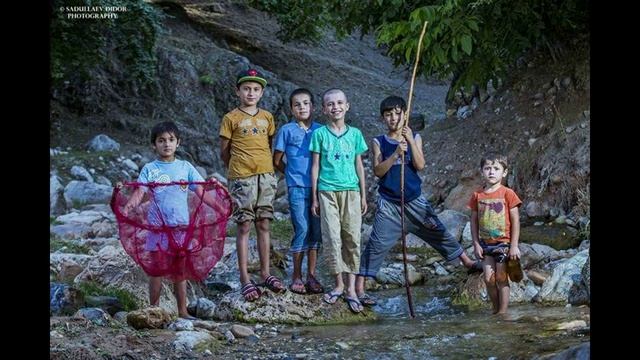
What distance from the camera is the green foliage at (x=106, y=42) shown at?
5637mm

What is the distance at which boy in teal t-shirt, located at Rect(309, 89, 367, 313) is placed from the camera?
140 inches

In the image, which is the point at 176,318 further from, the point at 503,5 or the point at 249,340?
the point at 503,5

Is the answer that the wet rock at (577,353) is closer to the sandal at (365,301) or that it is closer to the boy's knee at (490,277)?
the boy's knee at (490,277)

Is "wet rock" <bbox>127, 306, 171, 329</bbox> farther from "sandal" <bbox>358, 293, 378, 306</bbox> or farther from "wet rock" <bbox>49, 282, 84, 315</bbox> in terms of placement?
"sandal" <bbox>358, 293, 378, 306</bbox>

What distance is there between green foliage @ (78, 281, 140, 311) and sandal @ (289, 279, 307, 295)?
26.7 inches

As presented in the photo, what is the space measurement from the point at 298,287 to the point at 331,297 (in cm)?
15

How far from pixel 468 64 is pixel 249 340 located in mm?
3092

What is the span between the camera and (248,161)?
360 cm

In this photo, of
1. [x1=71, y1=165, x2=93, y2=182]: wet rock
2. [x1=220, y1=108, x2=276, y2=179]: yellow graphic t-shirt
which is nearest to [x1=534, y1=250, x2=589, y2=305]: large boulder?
[x1=220, y1=108, x2=276, y2=179]: yellow graphic t-shirt

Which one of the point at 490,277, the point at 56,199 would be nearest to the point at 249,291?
the point at 490,277

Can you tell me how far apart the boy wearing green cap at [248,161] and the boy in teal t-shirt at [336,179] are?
0.68 feet

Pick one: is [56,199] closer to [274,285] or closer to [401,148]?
[274,285]

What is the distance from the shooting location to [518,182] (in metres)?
5.65
